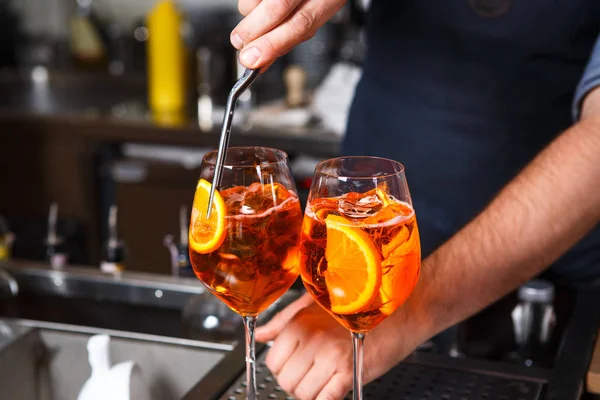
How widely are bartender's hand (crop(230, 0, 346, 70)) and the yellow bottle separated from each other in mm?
2053

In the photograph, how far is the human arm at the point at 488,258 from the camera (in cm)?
90

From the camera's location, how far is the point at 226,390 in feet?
3.03

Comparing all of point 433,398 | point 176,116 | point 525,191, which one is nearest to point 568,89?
point 525,191

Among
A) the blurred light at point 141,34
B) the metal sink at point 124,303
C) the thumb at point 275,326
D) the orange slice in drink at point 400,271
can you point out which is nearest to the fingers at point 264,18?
the orange slice in drink at point 400,271

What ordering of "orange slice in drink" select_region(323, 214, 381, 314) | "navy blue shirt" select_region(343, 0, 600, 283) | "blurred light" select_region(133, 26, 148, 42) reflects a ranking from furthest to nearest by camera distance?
"blurred light" select_region(133, 26, 148, 42) < "navy blue shirt" select_region(343, 0, 600, 283) < "orange slice in drink" select_region(323, 214, 381, 314)

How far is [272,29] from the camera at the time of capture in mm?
812

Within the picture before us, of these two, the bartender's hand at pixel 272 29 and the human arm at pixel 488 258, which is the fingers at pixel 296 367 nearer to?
the human arm at pixel 488 258

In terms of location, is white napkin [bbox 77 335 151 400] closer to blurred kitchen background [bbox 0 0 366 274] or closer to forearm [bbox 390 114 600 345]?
forearm [bbox 390 114 600 345]

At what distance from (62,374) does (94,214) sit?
5.93 ft

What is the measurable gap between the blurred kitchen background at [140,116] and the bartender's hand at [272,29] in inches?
58.1

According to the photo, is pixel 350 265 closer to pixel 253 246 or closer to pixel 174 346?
pixel 253 246

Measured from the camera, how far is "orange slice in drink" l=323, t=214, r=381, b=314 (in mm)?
717

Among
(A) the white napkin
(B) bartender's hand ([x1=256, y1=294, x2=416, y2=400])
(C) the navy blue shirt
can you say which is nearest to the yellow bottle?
(C) the navy blue shirt

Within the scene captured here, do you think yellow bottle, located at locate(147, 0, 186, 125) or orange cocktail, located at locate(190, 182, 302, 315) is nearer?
orange cocktail, located at locate(190, 182, 302, 315)
